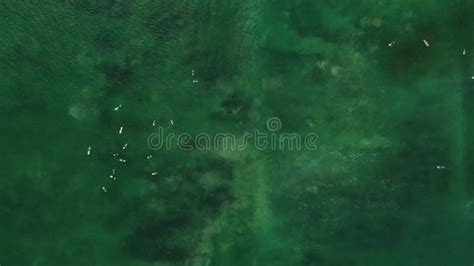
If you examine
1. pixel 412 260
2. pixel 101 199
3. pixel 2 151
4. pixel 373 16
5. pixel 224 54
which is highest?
pixel 373 16

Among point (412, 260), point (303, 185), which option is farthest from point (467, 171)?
point (303, 185)

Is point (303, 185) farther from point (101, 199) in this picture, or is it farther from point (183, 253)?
point (101, 199)

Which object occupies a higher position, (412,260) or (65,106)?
(65,106)

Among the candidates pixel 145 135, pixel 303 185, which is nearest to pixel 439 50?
pixel 303 185

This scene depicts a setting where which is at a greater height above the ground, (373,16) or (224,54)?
(373,16)

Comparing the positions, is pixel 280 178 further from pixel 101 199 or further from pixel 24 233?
pixel 24 233

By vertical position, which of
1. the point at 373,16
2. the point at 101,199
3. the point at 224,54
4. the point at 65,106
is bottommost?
the point at 101,199
